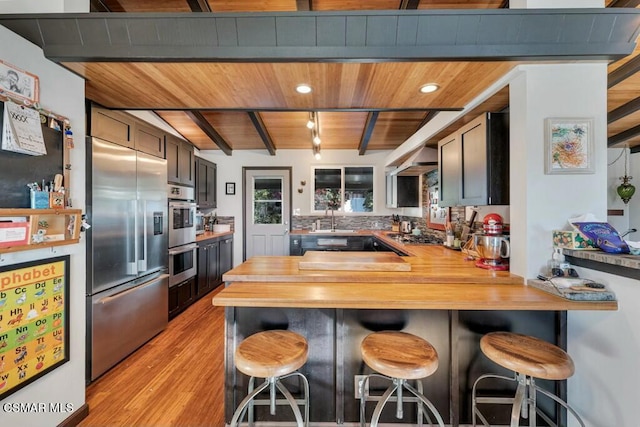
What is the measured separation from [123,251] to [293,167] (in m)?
3.53

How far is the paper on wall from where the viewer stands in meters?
1.36

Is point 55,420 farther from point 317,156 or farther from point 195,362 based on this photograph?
point 317,156

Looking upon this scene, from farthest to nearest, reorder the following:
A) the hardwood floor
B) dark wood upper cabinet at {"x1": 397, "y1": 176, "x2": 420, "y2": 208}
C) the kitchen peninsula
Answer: dark wood upper cabinet at {"x1": 397, "y1": 176, "x2": 420, "y2": 208} → the hardwood floor → the kitchen peninsula

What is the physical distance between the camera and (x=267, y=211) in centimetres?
550

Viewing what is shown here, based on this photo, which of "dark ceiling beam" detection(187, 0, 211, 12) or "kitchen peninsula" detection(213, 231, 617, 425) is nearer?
"kitchen peninsula" detection(213, 231, 617, 425)

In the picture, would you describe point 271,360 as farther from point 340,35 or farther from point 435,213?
point 435,213

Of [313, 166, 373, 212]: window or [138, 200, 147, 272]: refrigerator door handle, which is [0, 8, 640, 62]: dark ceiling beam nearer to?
[138, 200, 147, 272]: refrigerator door handle

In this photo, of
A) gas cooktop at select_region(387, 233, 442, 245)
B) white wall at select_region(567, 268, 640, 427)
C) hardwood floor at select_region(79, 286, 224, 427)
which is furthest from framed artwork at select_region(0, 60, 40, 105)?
gas cooktop at select_region(387, 233, 442, 245)

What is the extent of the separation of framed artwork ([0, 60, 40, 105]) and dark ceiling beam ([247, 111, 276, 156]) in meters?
2.34

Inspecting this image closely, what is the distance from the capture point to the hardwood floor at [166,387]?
71.8 inches

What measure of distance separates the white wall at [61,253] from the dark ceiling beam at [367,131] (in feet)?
9.94

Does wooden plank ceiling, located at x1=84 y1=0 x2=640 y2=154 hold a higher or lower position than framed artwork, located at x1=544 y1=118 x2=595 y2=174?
higher

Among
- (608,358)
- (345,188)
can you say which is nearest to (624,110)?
(608,358)

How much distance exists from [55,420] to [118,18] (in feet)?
7.90
